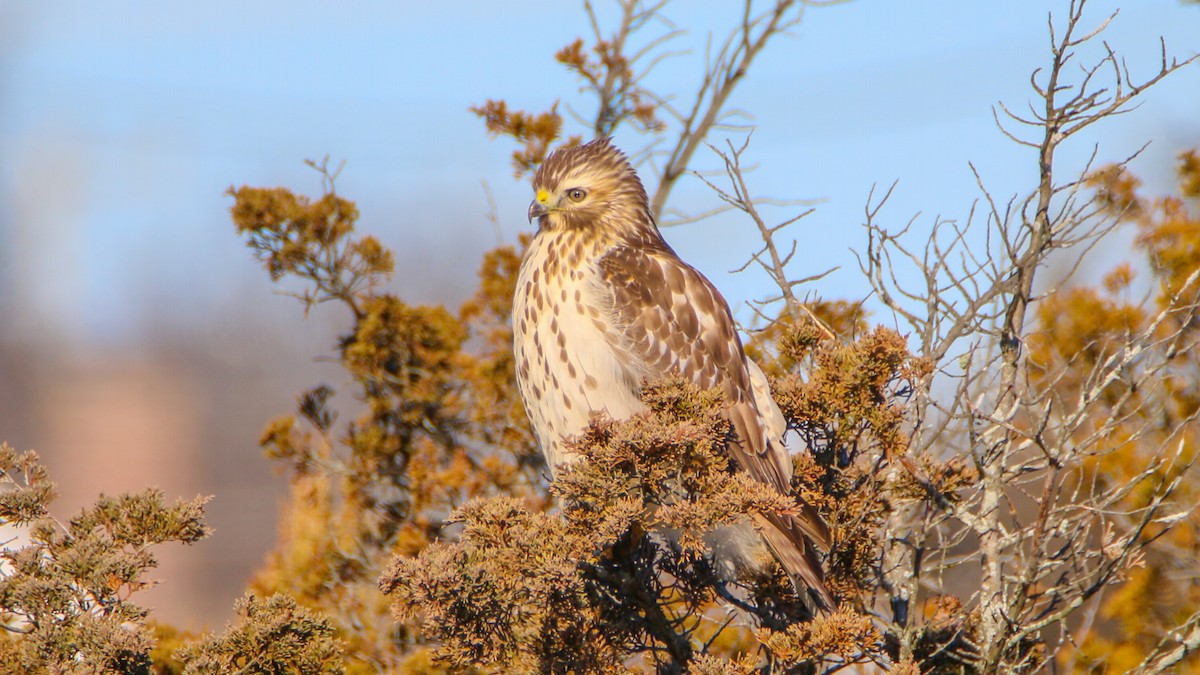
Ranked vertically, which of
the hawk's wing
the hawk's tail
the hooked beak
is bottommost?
the hawk's tail

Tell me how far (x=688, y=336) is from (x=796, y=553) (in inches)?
42.3

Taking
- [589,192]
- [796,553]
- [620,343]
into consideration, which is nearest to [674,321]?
[620,343]

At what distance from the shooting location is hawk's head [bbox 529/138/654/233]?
4957mm

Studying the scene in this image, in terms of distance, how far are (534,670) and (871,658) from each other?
1.02 m

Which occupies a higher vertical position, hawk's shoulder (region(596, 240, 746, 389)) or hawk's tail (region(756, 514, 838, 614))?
hawk's shoulder (region(596, 240, 746, 389))

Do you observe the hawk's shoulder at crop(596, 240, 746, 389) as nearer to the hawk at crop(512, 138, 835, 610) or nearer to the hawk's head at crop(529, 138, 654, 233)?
the hawk at crop(512, 138, 835, 610)

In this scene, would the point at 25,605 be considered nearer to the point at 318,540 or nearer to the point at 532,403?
the point at 532,403

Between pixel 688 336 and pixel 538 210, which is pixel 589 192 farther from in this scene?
pixel 688 336

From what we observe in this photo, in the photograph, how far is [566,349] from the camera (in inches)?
176

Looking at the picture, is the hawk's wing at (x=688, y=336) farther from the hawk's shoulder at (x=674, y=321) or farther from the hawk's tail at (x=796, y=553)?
the hawk's tail at (x=796, y=553)

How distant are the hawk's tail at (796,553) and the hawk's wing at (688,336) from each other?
417 millimetres

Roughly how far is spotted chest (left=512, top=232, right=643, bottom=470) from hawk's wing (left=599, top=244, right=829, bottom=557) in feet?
0.21

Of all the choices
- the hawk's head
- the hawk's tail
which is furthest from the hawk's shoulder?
the hawk's tail

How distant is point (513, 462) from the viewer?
6367 millimetres
